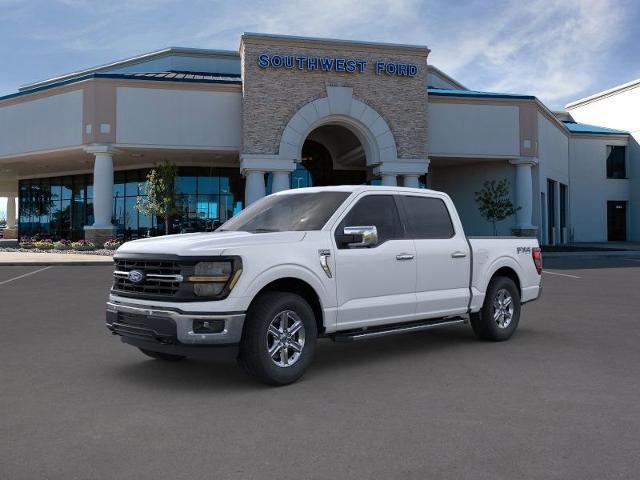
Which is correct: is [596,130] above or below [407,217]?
above

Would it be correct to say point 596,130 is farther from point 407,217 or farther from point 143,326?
point 143,326

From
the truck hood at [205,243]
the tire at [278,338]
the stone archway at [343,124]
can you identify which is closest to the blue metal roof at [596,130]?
the stone archway at [343,124]

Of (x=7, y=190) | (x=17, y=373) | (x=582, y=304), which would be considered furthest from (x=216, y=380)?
(x=7, y=190)

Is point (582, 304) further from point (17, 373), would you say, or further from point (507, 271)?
point (17, 373)

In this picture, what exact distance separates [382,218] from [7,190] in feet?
193

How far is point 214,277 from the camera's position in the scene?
5691 millimetres

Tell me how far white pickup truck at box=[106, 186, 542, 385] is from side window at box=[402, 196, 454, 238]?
0.06 ft

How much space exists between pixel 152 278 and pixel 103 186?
87.8 feet

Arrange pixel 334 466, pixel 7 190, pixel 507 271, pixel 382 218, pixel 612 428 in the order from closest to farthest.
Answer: pixel 334 466
pixel 612 428
pixel 382 218
pixel 507 271
pixel 7 190

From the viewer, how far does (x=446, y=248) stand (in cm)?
770

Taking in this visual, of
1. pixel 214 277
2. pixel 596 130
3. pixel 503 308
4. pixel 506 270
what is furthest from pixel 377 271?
pixel 596 130

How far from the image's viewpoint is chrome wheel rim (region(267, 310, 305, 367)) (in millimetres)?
5941

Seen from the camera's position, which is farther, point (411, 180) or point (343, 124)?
point (343, 124)

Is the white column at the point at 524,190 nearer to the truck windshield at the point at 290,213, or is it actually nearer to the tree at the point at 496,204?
the tree at the point at 496,204
